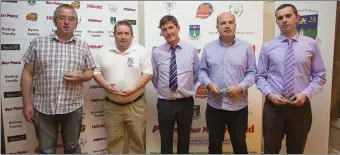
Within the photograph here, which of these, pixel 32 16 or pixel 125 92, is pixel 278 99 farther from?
pixel 32 16

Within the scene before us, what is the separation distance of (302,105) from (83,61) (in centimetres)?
193

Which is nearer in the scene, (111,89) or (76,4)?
(111,89)

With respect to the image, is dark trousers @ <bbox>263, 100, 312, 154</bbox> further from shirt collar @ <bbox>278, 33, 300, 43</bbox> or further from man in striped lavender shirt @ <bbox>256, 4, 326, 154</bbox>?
shirt collar @ <bbox>278, 33, 300, 43</bbox>

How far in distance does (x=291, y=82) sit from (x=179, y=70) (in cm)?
99

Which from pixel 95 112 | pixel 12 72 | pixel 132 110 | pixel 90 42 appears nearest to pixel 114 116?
pixel 132 110

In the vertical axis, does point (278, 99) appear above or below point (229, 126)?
above

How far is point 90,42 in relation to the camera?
2.88 meters

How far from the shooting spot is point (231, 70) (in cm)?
233

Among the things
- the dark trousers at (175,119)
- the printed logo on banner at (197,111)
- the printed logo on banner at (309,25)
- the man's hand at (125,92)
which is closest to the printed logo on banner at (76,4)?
the man's hand at (125,92)

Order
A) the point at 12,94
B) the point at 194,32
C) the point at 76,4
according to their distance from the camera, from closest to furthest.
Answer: the point at 12,94 → the point at 76,4 → the point at 194,32

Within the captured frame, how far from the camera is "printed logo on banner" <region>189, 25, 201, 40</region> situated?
9.96 feet

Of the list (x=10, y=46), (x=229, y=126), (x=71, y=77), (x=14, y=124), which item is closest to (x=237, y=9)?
(x=229, y=126)

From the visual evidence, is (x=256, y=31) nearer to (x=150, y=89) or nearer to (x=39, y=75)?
(x=150, y=89)

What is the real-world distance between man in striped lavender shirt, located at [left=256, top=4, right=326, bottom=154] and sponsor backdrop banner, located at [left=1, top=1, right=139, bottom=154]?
1.58 meters
